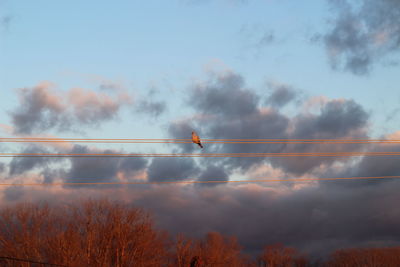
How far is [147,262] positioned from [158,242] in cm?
811

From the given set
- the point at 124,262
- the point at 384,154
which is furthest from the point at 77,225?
the point at 384,154

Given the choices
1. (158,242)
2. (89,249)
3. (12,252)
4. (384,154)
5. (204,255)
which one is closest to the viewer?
(384,154)

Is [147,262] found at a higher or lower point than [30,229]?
lower

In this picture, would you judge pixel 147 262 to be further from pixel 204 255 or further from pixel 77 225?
pixel 204 255

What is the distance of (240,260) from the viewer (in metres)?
103

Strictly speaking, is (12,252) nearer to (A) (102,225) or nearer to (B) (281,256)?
(A) (102,225)

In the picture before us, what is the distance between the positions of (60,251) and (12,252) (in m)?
5.52

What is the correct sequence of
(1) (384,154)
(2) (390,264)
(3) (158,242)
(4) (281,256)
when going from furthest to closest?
1. (4) (281,256)
2. (2) (390,264)
3. (3) (158,242)
4. (1) (384,154)

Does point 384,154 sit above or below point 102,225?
below

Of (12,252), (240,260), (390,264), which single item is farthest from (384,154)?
(390,264)

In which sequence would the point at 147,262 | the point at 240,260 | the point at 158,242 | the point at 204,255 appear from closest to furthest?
the point at 147,262
the point at 158,242
the point at 204,255
the point at 240,260

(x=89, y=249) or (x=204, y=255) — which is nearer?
(x=89, y=249)

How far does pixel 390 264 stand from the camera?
11150 centimetres

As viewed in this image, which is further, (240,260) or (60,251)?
(240,260)
